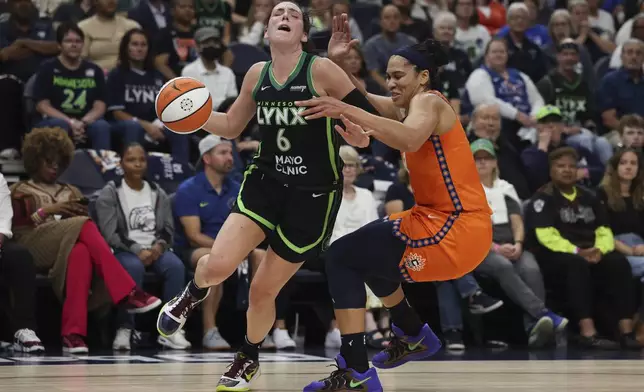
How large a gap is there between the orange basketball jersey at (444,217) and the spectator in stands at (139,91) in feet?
16.7

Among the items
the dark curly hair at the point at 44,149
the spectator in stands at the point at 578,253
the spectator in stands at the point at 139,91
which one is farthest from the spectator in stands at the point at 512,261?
the dark curly hair at the point at 44,149

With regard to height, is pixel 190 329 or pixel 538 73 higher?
pixel 538 73

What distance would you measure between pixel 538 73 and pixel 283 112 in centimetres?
765

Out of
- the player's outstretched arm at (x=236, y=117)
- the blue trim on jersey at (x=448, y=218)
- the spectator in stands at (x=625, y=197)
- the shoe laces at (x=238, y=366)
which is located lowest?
the shoe laces at (x=238, y=366)

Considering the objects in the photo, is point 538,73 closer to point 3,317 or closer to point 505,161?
point 505,161

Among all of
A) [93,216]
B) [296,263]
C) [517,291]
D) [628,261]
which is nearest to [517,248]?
[517,291]

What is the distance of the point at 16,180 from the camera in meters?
10.1

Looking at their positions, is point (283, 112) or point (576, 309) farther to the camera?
point (576, 309)

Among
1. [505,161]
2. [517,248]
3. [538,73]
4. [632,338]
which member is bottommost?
[632,338]

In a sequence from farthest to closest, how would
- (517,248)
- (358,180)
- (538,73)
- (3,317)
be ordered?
1. (538,73)
2. (358,180)
3. (517,248)
4. (3,317)

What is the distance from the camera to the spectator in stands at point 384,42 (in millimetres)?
12286

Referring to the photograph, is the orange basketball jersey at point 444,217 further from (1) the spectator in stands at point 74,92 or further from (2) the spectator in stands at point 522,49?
(2) the spectator in stands at point 522,49

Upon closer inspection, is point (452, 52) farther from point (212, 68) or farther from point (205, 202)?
point (205, 202)

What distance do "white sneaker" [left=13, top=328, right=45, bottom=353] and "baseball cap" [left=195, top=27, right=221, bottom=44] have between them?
3.85 meters
